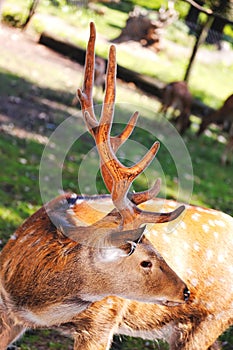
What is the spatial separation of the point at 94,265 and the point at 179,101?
11.6 m

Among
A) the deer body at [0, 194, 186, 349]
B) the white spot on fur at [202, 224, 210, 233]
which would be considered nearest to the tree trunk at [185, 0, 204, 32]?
the white spot on fur at [202, 224, 210, 233]

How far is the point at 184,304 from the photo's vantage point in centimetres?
480

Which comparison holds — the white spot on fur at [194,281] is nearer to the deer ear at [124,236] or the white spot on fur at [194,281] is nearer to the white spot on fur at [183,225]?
the white spot on fur at [183,225]

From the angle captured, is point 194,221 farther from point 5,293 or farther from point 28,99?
point 28,99

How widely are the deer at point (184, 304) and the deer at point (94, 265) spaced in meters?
0.27

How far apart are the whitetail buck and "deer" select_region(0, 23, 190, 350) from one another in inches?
432

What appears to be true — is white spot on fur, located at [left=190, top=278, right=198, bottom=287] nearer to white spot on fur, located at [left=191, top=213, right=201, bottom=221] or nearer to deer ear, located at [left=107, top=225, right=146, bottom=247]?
white spot on fur, located at [left=191, top=213, right=201, bottom=221]

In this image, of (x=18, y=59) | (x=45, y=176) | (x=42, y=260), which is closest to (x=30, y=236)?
(x=42, y=260)

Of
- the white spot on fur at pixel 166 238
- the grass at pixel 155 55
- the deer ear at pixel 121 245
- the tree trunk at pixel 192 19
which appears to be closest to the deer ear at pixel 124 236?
the deer ear at pixel 121 245

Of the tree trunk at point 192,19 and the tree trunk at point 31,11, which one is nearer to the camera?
the tree trunk at point 31,11

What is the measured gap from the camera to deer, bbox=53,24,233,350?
4586 millimetres

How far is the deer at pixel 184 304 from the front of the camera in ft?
15.0

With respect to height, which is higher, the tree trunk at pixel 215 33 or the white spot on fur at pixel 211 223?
the white spot on fur at pixel 211 223

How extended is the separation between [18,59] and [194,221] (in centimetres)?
1134
